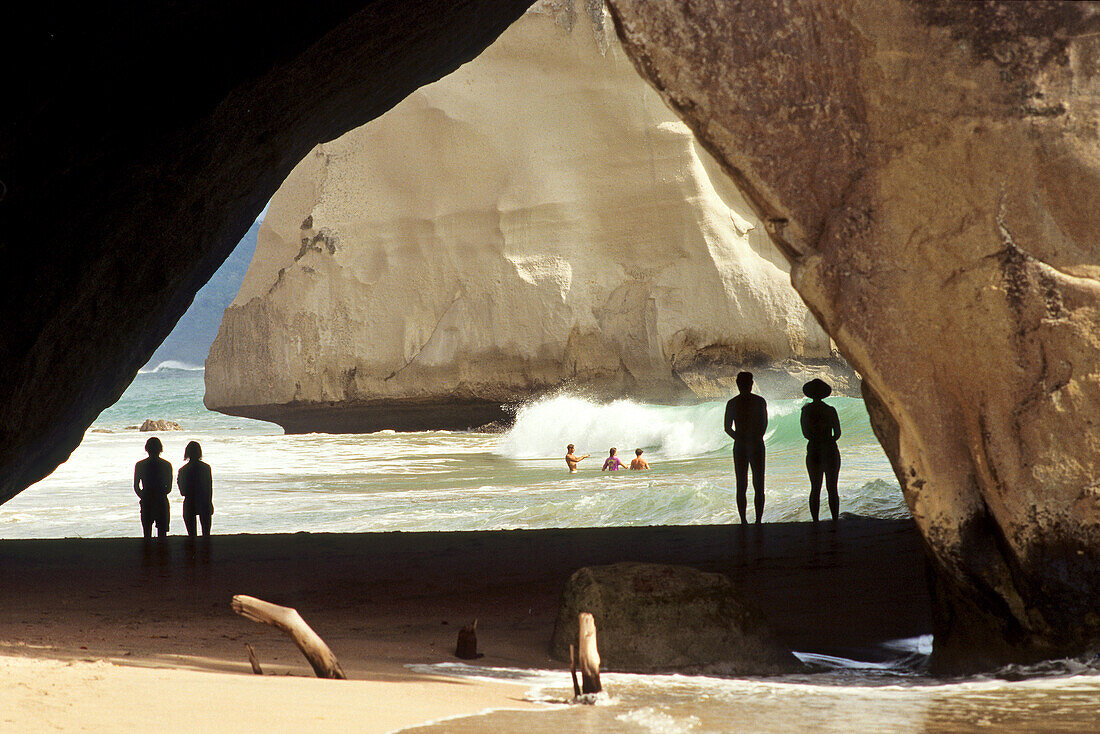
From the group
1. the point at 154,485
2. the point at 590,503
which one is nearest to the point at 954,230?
the point at 154,485

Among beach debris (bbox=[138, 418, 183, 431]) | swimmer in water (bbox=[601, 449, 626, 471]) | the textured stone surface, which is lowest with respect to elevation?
swimmer in water (bbox=[601, 449, 626, 471])

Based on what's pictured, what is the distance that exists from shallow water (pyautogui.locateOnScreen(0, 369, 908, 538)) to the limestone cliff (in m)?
1.15

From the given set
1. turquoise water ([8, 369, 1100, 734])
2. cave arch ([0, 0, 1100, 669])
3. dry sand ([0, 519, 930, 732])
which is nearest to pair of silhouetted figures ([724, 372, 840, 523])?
dry sand ([0, 519, 930, 732])

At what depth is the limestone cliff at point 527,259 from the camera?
23031 mm

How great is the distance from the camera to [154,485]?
26.3 feet

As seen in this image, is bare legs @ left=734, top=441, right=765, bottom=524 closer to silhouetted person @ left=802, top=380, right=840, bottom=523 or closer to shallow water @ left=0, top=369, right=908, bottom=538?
silhouetted person @ left=802, top=380, right=840, bottom=523

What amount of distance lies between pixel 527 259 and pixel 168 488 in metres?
16.7

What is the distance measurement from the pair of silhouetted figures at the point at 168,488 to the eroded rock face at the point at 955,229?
18.1 ft

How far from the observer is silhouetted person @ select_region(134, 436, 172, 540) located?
311 inches

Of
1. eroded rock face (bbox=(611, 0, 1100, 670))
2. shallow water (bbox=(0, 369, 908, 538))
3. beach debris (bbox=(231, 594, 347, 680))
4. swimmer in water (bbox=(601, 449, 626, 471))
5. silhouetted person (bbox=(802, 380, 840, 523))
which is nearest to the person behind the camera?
beach debris (bbox=(231, 594, 347, 680))

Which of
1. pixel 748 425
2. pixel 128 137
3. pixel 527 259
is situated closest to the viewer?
pixel 128 137

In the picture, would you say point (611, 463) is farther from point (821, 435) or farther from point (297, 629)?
point (297, 629)

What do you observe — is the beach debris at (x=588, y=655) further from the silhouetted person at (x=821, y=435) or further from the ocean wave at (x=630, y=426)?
the ocean wave at (x=630, y=426)

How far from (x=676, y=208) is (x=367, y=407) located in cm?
972
